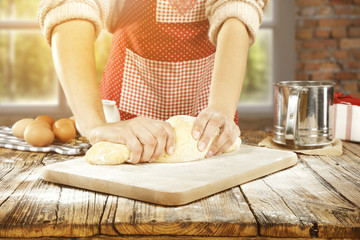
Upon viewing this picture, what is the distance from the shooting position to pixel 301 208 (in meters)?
0.85

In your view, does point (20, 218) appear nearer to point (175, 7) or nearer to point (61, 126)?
point (61, 126)

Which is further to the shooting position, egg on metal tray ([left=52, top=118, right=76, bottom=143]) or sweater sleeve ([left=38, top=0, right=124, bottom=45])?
egg on metal tray ([left=52, top=118, right=76, bottom=143])

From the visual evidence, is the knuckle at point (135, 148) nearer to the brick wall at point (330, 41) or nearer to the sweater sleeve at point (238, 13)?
the sweater sleeve at point (238, 13)

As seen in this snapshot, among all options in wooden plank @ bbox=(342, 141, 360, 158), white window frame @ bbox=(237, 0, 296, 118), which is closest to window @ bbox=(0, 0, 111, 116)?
white window frame @ bbox=(237, 0, 296, 118)

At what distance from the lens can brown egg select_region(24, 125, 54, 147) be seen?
141cm

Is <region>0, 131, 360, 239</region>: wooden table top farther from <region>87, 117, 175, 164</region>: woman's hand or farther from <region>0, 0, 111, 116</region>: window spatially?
<region>0, 0, 111, 116</region>: window

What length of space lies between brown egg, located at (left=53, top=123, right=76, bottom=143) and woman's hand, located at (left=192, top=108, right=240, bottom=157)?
46 centimetres

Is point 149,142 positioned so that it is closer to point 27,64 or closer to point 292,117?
point 292,117

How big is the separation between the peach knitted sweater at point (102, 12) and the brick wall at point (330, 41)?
1.76 meters

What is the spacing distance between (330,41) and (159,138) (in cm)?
242

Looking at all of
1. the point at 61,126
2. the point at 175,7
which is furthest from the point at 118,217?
the point at 175,7

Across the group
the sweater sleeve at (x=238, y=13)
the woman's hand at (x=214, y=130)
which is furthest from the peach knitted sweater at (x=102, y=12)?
the woman's hand at (x=214, y=130)

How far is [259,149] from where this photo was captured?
1.32 metres

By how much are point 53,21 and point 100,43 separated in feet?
6.30
